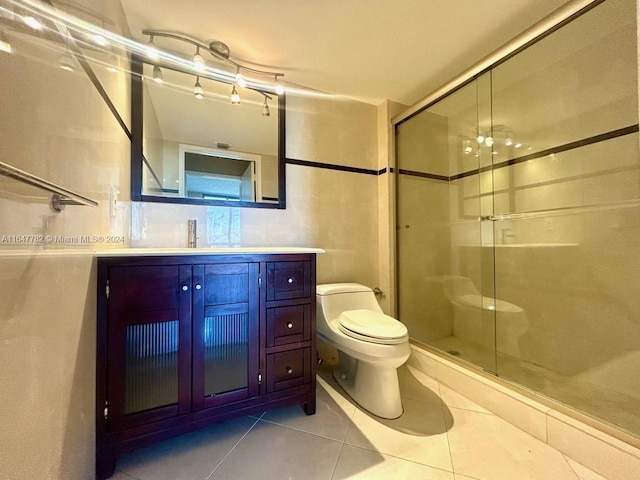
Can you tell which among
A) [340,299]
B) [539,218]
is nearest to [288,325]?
[340,299]

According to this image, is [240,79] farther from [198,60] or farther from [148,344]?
[148,344]

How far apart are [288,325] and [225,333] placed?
0.29 metres

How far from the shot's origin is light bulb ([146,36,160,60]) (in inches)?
55.7

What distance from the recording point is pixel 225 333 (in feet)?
3.78

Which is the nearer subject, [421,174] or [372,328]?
[372,328]

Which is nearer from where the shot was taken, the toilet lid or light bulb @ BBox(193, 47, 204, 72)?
the toilet lid

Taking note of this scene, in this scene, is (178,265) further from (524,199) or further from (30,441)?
(524,199)

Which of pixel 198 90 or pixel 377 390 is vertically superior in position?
pixel 198 90

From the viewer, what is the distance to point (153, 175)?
147 centimetres

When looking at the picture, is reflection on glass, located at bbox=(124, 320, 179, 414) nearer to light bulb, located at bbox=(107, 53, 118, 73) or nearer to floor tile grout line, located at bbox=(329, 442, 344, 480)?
floor tile grout line, located at bbox=(329, 442, 344, 480)

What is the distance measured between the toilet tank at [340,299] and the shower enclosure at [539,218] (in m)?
0.47

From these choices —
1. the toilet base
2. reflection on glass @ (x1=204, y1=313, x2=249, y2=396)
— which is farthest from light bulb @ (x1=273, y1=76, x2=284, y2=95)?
the toilet base

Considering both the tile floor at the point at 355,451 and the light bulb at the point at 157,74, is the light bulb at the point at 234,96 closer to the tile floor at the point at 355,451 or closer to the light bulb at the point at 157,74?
the light bulb at the point at 157,74

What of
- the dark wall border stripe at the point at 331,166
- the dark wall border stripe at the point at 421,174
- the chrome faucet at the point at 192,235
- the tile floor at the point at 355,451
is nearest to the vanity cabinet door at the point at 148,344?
the tile floor at the point at 355,451
